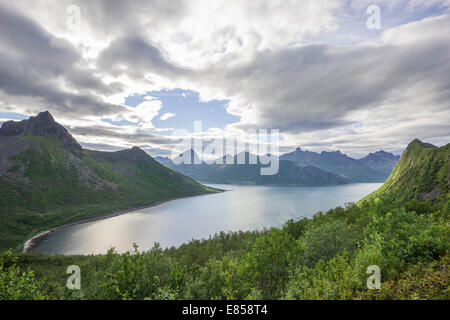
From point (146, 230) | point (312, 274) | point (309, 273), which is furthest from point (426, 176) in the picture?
point (146, 230)

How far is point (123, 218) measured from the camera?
191375 millimetres

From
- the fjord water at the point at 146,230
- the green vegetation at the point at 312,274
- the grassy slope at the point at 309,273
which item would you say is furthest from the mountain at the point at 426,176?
the green vegetation at the point at 312,274

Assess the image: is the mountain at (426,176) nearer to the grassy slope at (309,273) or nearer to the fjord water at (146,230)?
the fjord water at (146,230)

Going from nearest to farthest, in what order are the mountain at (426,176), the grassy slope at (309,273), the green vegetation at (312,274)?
the green vegetation at (312,274) → the grassy slope at (309,273) → the mountain at (426,176)

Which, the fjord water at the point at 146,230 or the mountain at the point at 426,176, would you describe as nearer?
the fjord water at the point at 146,230

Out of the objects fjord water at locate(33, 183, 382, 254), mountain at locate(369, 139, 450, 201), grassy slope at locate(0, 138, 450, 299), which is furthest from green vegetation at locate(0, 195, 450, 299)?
mountain at locate(369, 139, 450, 201)

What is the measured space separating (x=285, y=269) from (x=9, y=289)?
30301mm

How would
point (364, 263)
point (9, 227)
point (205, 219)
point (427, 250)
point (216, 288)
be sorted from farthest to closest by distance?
point (205, 219) → point (9, 227) → point (216, 288) → point (364, 263) → point (427, 250)

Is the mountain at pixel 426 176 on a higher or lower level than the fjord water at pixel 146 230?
higher

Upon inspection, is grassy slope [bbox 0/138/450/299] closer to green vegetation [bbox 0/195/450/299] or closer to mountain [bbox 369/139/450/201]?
green vegetation [bbox 0/195/450/299]

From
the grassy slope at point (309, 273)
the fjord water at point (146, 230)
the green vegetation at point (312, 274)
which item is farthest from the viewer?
the fjord water at point (146, 230)
